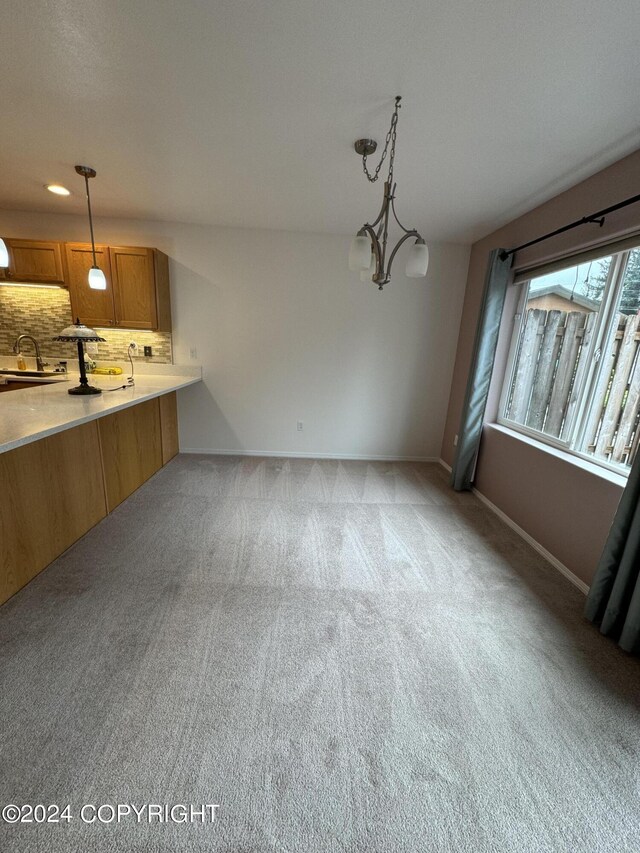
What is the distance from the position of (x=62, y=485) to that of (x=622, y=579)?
129 inches

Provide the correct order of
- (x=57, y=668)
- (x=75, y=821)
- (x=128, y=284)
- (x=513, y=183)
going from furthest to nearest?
(x=128, y=284) < (x=513, y=183) < (x=57, y=668) < (x=75, y=821)

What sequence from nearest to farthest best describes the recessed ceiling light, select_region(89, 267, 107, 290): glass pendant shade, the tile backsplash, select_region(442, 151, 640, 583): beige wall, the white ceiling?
1. the white ceiling
2. select_region(442, 151, 640, 583): beige wall
3. select_region(89, 267, 107, 290): glass pendant shade
4. the recessed ceiling light
5. the tile backsplash

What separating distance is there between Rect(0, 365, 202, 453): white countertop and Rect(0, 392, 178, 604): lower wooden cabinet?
192 millimetres

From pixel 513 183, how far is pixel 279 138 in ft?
5.44

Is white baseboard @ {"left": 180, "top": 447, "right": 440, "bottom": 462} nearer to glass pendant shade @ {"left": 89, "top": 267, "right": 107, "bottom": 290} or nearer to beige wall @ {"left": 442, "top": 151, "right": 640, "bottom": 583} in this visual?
beige wall @ {"left": 442, "top": 151, "right": 640, "bottom": 583}

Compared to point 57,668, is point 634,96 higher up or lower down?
higher up

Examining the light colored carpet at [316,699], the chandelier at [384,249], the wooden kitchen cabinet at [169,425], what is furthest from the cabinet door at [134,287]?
the chandelier at [384,249]

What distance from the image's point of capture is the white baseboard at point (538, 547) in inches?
80.9

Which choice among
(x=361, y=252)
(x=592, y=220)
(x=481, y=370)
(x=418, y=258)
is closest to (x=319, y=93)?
(x=361, y=252)

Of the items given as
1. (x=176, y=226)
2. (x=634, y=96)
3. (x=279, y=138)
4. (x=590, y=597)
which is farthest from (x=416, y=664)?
(x=176, y=226)

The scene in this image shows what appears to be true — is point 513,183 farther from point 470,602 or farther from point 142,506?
point 142,506

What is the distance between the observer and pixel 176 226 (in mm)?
3432

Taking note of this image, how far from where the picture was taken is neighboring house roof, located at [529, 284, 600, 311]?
2223 mm

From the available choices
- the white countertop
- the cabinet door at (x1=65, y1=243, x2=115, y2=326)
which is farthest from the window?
the cabinet door at (x1=65, y1=243, x2=115, y2=326)
